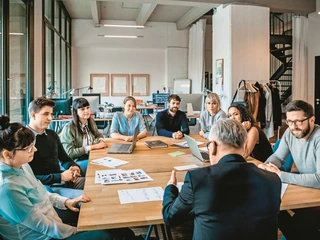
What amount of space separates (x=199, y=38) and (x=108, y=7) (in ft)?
10.2

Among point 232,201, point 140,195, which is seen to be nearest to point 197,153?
point 140,195

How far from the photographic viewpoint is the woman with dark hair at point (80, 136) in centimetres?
298

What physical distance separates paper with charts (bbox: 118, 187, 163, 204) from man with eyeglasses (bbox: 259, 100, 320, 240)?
811 millimetres

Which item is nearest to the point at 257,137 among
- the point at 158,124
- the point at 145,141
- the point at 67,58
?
the point at 145,141

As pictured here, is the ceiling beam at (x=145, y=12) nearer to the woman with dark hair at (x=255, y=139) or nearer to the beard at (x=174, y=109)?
the beard at (x=174, y=109)

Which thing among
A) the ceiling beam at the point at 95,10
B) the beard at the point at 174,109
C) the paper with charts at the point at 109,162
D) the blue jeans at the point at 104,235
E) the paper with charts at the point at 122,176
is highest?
the ceiling beam at the point at 95,10

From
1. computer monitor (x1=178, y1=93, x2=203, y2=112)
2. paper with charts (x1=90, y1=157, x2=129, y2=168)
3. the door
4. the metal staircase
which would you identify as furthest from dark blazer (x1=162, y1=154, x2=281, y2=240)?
the metal staircase

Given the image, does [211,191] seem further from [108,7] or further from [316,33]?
[108,7]

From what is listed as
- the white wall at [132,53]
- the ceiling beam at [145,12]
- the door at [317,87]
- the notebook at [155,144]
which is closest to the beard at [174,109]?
the notebook at [155,144]

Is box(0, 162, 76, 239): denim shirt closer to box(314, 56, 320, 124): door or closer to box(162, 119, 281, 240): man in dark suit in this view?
box(162, 119, 281, 240): man in dark suit

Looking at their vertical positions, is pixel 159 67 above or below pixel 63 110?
above

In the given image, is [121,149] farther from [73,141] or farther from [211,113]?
[211,113]

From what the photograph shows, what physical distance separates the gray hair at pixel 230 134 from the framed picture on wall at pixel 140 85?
31.6ft

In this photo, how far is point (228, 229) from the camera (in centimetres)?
112
